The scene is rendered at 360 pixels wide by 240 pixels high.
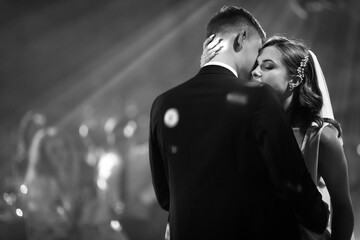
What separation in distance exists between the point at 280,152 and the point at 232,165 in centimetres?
15

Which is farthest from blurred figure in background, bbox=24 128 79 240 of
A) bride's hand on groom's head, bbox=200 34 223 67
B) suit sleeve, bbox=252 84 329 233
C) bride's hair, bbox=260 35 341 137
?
suit sleeve, bbox=252 84 329 233

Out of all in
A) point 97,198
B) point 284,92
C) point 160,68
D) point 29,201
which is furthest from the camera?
point 160,68

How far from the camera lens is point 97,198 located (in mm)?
5840

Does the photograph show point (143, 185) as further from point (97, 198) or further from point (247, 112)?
point (247, 112)

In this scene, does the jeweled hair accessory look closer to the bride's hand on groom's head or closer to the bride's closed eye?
the bride's closed eye

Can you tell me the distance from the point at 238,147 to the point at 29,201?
155 inches

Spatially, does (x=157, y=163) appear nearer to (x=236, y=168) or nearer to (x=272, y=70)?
(x=236, y=168)

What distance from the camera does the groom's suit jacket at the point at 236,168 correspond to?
1357 millimetres

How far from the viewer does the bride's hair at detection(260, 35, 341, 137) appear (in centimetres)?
191

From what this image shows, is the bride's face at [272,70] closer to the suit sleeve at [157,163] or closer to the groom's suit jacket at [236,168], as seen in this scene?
the groom's suit jacket at [236,168]

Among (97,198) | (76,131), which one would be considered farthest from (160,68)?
(97,198)

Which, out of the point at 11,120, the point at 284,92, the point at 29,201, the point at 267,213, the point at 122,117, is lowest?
the point at 267,213

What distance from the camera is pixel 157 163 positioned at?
171 centimetres

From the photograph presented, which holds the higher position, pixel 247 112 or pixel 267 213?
pixel 247 112
